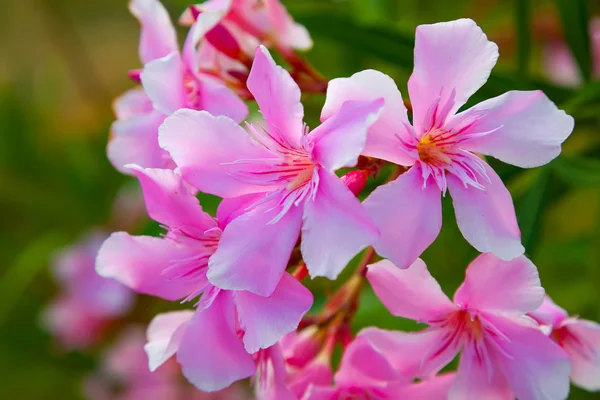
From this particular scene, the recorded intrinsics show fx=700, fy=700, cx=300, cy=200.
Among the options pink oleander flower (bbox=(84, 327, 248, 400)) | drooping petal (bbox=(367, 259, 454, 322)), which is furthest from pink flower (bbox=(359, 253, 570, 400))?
pink oleander flower (bbox=(84, 327, 248, 400))

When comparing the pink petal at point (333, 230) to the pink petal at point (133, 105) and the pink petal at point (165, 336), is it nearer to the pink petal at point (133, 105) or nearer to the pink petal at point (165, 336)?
the pink petal at point (165, 336)

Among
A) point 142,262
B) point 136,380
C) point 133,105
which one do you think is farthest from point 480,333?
point 136,380

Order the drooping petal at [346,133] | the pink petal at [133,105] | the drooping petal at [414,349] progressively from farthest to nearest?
the pink petal at [133,105] → the drooping petal at [414,349] → the drooping petal at [346,133]

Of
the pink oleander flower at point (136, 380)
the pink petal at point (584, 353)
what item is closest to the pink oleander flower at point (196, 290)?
the pink petal at point (584, 353)

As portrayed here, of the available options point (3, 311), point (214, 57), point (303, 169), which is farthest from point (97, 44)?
point (303, 169)

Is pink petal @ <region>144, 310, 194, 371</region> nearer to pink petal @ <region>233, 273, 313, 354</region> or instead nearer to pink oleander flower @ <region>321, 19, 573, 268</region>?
pink petal @ <region>233, 273, 313, 354</region>

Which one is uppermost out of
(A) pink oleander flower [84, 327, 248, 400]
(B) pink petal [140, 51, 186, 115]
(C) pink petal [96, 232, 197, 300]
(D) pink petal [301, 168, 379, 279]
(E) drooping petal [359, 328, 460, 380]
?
(B) pink petal [140, 51, 186, 115]
